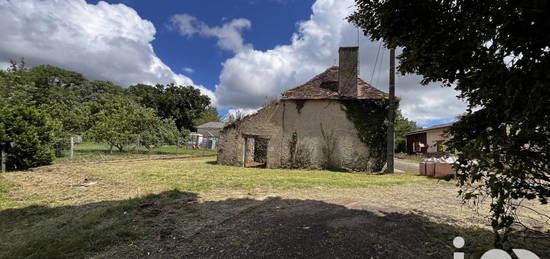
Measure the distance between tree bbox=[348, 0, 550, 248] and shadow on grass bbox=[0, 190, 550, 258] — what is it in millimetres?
1295

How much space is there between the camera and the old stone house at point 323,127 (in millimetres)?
13211

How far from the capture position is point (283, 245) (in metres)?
3.29

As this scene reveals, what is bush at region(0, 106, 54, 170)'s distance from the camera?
991 centimetres

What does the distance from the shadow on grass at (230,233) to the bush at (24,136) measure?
283 inches

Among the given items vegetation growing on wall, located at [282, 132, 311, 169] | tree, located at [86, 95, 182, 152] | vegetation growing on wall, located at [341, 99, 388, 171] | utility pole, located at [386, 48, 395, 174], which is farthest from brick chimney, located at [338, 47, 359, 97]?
tree, located at [86, 95, 182, 152]

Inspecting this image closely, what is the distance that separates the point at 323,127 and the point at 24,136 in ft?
Answer: 45.4

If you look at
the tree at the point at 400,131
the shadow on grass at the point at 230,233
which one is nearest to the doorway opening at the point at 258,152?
the shadow on grass at the point at 230,233

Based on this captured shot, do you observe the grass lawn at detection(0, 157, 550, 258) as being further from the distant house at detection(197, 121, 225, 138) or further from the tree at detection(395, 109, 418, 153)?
the distant house at detection(197, 121, 225, 138)

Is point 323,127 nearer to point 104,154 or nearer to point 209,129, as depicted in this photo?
point 104,154

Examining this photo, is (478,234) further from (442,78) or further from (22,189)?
(22,189)

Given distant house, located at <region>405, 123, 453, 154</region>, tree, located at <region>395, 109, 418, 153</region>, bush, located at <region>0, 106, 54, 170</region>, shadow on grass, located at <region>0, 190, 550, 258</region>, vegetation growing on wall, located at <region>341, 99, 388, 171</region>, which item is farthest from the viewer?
tree, located at <region>395, 109, 418, 153</region>

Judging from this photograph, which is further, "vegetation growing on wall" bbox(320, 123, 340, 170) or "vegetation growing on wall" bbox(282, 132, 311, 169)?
"vegetation growing on wall" bbox(282, 132, 311, 169)

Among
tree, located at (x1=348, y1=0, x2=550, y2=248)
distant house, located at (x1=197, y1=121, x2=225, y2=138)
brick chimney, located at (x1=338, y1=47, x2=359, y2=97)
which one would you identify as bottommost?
tree, located at (x1=348, y1=0, x2=550, y2=248)

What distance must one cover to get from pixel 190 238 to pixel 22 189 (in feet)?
22.9
